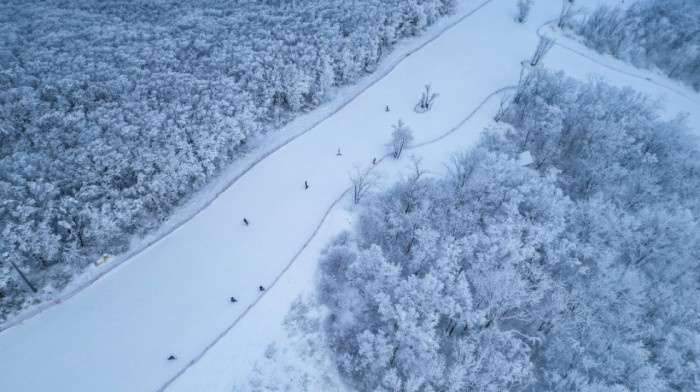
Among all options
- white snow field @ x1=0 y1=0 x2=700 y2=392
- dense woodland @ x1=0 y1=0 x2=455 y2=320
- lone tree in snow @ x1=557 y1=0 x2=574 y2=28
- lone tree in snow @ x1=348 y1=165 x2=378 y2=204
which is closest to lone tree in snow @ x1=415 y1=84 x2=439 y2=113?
white snow field @ x1=0 y1=0 x2=700 y2=392

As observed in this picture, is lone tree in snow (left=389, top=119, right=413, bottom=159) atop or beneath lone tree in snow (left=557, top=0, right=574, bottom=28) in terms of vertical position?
beneath

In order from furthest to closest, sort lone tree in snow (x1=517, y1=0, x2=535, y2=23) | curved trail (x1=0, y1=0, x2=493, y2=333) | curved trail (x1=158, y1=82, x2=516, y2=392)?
1. lone tree in snow (x1=517, y1=0, x2=535, y2=23)
2. curved trail (x1=0, y1=0, x2=493, y2=333)
3. curved trail (x1=158, y1=82, x2=516, y2=392)

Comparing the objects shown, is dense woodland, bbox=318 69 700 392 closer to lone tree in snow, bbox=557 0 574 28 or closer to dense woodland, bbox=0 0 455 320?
dense woodland, bbox=0 0 455 320

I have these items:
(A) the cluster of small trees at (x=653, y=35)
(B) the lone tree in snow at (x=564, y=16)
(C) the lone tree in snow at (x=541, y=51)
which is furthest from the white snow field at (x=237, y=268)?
(B) the lone tree in snow at (x=564, y=16)

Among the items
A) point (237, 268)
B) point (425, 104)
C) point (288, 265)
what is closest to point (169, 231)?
point (237, 268)

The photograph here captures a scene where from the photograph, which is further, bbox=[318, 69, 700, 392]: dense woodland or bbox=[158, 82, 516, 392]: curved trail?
bbox=[158, 82, 516, 392]: curved trail

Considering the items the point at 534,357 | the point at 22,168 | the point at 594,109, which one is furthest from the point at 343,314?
the point at 594,109
